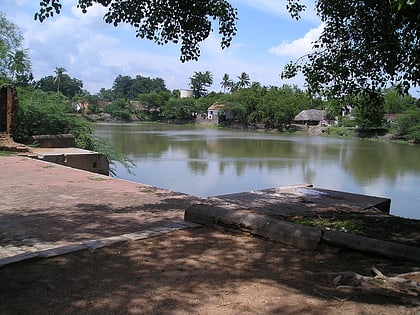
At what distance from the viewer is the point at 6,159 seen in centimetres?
1234

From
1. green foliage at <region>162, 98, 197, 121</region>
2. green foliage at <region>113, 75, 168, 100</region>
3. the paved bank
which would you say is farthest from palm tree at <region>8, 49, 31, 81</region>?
green foliage at <region>113, 75, 168, 100</region>

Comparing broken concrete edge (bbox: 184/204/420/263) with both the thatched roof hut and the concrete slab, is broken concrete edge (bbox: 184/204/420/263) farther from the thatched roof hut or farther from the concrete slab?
the thatched roof hut

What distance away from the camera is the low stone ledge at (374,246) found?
3.84m

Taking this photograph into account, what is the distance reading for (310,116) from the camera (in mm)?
62531

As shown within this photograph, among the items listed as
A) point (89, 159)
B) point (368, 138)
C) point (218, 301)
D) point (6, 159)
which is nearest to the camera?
point (218, 301)

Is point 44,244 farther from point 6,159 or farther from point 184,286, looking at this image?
point 6,159

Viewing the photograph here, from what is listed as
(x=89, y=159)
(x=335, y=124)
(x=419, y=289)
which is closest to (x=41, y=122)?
(x=89, y=159)

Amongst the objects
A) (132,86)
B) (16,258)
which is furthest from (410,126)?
(132,86)

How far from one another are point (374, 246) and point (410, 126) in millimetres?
45803

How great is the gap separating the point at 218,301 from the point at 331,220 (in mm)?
3062

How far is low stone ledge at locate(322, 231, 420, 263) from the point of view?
3.84 meters

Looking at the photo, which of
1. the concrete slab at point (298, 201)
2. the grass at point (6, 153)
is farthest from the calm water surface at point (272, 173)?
the concrete slab at point (298, 201)

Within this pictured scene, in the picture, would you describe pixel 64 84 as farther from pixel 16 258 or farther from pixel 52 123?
pixel 16 258

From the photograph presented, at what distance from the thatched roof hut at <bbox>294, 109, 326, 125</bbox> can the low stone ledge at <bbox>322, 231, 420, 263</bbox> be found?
196 feet
